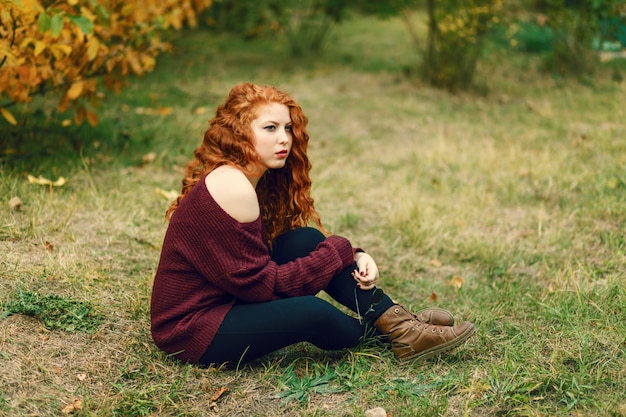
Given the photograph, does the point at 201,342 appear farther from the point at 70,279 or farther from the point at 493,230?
the point at 493,230

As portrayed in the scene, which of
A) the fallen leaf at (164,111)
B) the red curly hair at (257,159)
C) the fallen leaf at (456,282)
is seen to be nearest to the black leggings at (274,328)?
the red curly hair at (257,159)

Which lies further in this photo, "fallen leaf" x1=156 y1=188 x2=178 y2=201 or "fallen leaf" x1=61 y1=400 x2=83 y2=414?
"fallen leaf" x1=156 y1=188 x2=178 y2=201

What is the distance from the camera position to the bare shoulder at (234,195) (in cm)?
245

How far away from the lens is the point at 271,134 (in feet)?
8.55

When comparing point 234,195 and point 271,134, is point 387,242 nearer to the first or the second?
point 271,134

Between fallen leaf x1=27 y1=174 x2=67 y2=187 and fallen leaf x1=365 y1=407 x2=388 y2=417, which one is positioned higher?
fallen leaf x1=27 y1=174 x2=67 y2=187

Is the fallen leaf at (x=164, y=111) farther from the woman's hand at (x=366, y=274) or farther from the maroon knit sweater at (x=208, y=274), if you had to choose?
the woman's hand at (x=366, y=274)

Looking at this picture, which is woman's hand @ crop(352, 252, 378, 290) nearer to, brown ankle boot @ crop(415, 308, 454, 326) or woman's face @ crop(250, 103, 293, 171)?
brown ankle boot @ crop(415, 308, 454, 326)

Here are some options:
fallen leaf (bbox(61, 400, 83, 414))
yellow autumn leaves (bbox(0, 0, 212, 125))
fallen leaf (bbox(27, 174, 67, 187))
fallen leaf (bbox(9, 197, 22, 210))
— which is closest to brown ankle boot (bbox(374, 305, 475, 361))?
fallen leaf (bbox(61, 400, 83, 414))

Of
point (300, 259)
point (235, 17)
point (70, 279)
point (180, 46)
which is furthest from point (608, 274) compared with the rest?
point (180, 46)

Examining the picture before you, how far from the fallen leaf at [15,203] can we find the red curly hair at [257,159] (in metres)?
1.19

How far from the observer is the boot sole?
2.66 meters

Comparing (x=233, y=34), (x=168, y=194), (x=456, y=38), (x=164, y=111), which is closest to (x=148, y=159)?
(x=168, y=194)

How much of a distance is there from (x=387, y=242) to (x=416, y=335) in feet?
4.38
